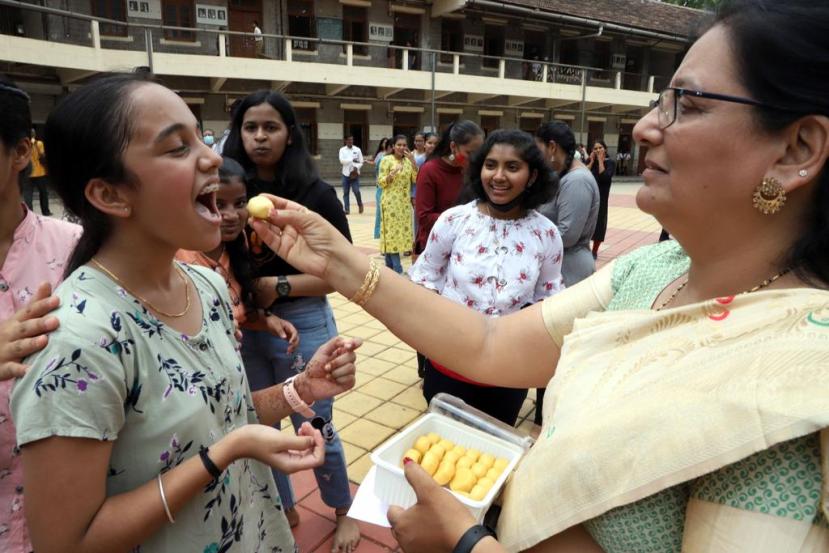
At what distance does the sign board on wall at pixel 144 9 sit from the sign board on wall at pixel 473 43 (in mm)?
11008

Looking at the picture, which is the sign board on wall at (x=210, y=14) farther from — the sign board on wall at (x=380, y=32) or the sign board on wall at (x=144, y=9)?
the sign board on wall at (x=380, y=32)

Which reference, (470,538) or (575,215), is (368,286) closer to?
(470,538)

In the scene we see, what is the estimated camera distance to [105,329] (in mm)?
1077

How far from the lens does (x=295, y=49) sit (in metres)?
17.8

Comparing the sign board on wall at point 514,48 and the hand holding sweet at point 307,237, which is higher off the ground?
the sign board on wall at point 514,48

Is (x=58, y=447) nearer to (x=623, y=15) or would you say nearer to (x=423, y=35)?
(x=423, y=35)

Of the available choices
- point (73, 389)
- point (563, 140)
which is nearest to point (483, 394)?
point (73, 389)

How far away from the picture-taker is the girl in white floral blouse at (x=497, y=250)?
2605mm

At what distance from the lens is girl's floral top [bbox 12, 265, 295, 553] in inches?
39.1

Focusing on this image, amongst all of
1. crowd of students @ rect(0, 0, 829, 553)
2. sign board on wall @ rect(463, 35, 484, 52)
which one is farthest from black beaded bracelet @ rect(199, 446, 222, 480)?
sign board on wall @ rect(463, 35, 484, 52)

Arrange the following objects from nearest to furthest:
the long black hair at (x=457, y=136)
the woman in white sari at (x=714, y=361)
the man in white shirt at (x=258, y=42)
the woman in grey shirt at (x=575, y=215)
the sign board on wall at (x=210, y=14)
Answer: the woman in white sari at (x=714, y=361)
the woman in grey shirt at (x=575, y=215)
the long black hair at (x=457, y=136)
the sign board on wall at (x=210, y=14)
the man in white shirt at (x=258, y=42)

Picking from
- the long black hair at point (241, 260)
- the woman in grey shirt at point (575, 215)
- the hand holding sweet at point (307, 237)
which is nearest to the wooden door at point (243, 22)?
the woman in grey shirt at point (575, 215)

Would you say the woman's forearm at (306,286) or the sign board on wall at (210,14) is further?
the sign board on wall at (210,14)

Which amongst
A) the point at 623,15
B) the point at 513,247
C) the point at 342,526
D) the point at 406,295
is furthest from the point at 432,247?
the point at 623,15
